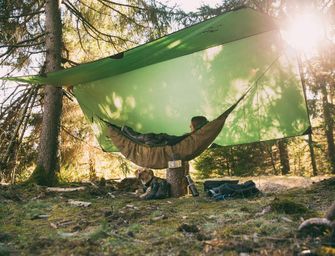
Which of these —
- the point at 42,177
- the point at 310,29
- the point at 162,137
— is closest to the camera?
the point at 162,137

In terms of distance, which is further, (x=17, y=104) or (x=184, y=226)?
(x=17, y=104)

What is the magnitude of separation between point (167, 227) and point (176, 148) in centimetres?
151

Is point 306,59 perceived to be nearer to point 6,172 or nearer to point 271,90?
point 271,90

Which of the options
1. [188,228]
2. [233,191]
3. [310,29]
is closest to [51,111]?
[233,191]

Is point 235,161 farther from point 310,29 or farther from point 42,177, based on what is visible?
point 42,177

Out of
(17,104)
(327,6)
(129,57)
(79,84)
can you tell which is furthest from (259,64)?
(17,104)

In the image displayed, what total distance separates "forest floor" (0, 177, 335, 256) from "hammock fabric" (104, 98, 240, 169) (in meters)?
0.51

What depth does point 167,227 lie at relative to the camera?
212 cm

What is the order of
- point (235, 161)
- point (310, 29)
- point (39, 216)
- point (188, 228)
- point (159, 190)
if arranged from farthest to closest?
point (235, 161), point (310, 29), point (159, 190), point (39, 216), point (188, 228)

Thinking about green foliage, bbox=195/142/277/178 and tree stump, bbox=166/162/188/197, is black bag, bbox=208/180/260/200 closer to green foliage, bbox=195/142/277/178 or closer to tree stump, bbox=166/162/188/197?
tree stump, bbox=166/162/188/197

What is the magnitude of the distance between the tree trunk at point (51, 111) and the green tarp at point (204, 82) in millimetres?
338

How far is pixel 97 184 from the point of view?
4496 mm

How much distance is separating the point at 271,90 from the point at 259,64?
0.31 meters

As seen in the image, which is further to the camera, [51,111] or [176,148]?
[51,111]
